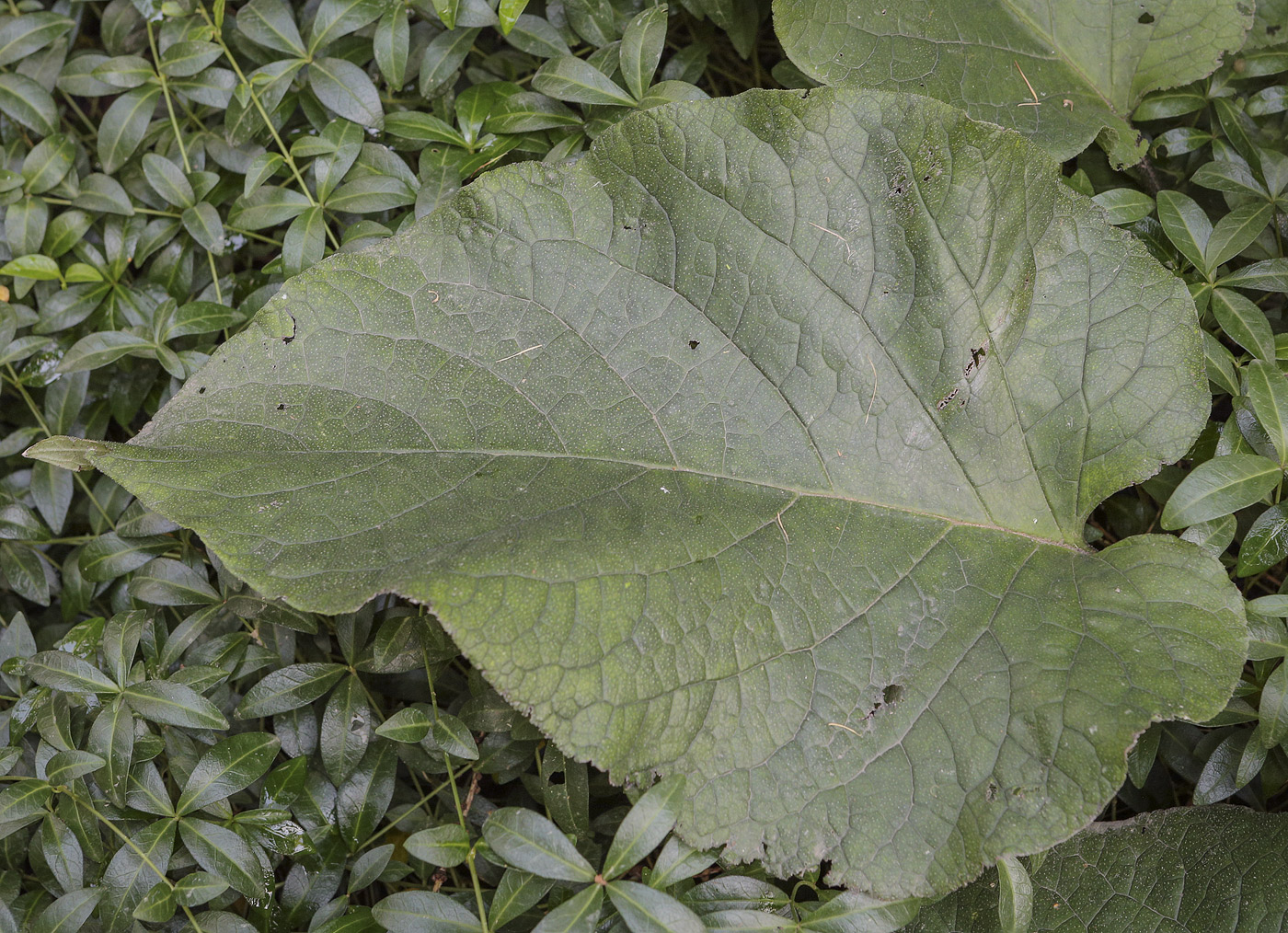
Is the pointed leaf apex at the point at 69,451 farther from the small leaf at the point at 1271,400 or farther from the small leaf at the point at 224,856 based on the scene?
Answer: the small leaf at the point at 1271,400

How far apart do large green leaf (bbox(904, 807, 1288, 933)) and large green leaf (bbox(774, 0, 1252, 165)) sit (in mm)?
1104

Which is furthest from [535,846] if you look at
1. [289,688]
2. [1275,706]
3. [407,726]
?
[1275,706]

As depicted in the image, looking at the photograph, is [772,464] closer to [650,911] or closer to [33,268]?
[650,911]

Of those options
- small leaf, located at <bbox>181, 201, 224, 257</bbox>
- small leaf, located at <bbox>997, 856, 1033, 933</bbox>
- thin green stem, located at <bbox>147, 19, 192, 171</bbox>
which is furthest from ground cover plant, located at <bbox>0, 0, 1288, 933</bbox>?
thin green stem, located at <bbox>147, 19, 192, 171</bbox>

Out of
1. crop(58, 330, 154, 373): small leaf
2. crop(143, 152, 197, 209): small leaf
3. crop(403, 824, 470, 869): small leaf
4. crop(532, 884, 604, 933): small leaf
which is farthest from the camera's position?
crop(143, 152, 197, 209): small leaf

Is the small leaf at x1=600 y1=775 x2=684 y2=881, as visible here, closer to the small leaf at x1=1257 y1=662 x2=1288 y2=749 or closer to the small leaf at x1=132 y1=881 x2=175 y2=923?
the small leaf at x1=132 y1=881 x2=175 y2=923

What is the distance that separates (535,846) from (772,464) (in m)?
0.62

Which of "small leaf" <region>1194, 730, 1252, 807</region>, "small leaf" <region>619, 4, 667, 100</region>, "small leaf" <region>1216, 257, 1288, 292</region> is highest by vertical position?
"small leaf" <region>619, 4, 667, 100</region>

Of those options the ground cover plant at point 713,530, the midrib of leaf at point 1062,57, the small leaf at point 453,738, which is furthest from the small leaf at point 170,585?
the midrib of leaf at point 1062,57

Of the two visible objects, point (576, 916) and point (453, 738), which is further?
point (453, 738)

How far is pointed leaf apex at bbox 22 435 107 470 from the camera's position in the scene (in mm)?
1208

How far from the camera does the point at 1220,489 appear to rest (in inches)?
52.2

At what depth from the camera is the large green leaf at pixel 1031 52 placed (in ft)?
5.14

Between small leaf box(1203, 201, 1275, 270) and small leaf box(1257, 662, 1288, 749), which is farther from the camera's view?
small leaf box(1203, 201, 1275, 270)
